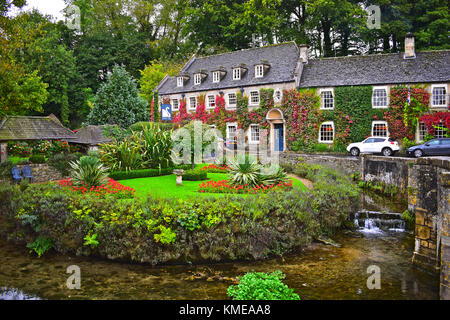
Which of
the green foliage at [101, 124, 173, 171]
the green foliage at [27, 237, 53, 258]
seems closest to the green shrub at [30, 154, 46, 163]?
the green foliage at [101, 124, 173, 171]

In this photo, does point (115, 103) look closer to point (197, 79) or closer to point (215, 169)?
point (197, 79)

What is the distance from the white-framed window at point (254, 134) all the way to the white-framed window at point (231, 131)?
1635mm

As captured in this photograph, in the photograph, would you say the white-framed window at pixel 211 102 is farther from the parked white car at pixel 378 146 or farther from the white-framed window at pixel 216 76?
the parked white car at pixel 378 146

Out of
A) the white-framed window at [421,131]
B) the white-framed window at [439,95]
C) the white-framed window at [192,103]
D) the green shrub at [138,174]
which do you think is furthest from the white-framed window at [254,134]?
the green shrub at [138,174]

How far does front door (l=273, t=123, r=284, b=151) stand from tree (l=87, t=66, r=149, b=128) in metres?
15.7

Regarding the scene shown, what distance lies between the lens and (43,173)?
67.8 feet

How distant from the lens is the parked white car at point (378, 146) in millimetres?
23938

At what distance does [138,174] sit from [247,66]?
20278mm

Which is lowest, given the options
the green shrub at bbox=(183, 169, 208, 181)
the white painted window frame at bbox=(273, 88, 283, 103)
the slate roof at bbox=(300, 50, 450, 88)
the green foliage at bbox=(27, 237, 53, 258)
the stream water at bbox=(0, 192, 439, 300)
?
the stream water at bbox=(0, 192, 439, 300)

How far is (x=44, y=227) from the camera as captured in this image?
11656 mm

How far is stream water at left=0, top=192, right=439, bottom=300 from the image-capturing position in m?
8.81

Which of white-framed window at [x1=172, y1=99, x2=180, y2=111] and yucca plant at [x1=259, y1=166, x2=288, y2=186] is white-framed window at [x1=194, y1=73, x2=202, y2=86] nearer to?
white-framed window at [x1=172, y1=99, x2=180, y2=111]

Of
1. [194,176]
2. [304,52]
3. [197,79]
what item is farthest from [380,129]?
[197,79]
